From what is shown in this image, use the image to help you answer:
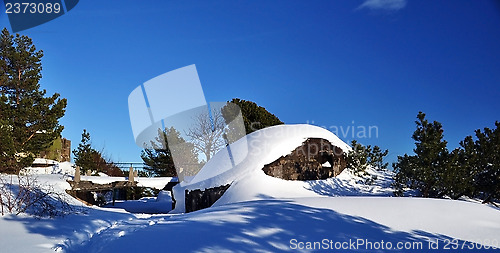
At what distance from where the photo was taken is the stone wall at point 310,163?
13.7 m

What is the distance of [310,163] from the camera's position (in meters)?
14.3

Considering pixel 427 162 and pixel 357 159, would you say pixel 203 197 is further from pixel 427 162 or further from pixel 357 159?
pixel 427 162

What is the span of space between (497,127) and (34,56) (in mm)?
28451

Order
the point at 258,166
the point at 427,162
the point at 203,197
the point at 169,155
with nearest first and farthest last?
the point at 427,162
the point at 258,166
the point at 203,197
the point at 169,155

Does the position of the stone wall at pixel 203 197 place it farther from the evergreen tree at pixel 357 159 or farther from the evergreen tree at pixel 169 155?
the evergreen tree at pixel 169 155

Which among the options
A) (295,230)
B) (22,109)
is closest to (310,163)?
(295,230)

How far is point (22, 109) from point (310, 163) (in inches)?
730

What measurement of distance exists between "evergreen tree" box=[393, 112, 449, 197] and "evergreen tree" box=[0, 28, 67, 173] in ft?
63.9

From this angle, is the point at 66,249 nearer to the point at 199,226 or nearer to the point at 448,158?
the point at 199,226

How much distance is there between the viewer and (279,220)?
6363 millimetres

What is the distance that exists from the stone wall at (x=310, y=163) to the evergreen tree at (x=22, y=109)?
1475 centimetres

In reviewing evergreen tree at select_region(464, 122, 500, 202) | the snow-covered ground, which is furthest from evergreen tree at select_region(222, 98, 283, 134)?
the snow-covered ground

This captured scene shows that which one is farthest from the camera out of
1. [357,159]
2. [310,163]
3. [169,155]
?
[169,155]

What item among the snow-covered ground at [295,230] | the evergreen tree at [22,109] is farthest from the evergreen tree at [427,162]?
the evergreen tree at [22,109]
